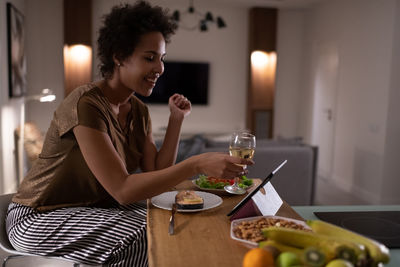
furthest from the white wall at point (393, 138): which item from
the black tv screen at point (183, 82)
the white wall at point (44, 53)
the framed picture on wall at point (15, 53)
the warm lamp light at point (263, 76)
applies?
the white wall at point (44, 53)

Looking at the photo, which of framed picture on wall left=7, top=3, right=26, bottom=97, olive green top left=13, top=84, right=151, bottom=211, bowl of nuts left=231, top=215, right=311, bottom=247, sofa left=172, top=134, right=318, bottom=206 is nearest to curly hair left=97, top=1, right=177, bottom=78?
olive green top left=13, top=84, right=151, bottom=211

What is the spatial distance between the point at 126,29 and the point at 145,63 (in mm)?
149

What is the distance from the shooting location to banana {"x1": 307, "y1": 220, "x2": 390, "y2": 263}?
73 cm

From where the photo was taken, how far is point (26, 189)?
4.90 ft

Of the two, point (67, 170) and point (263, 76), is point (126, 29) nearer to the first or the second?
point (67, 170)

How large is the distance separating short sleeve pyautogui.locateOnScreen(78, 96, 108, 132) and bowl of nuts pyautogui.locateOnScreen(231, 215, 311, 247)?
1.90 feet

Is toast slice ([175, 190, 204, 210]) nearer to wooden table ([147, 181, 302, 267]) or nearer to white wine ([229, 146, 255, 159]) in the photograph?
wooden table ([147, 181, 302, 267])

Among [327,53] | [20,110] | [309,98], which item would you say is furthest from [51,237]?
[309,98]

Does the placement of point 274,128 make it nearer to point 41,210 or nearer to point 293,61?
point 293,61

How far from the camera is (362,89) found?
4.76 m

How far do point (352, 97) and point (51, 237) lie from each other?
449 centimetres

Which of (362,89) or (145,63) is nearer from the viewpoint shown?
(145,63)

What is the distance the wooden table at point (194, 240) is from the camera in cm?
87

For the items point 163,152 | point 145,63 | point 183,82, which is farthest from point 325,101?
point 145,63
